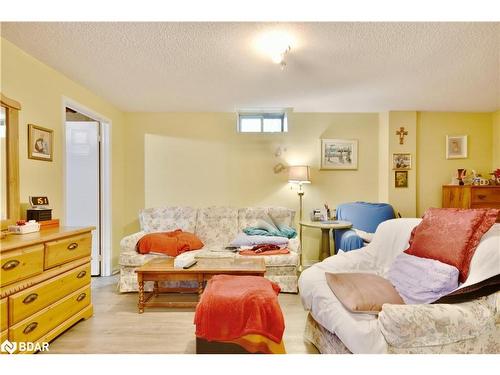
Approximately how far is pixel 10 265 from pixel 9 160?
971 millimetres

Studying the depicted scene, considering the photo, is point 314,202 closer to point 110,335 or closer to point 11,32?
point 110,335

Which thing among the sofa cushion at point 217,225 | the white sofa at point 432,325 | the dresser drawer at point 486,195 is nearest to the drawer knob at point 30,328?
the white sofa at point 432,325

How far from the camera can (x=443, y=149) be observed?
175 inches

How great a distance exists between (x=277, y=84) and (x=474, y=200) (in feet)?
10.2

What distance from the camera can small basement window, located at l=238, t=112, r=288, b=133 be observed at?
4.53m

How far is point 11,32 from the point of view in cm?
218

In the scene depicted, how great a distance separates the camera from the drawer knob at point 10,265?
5.70ft

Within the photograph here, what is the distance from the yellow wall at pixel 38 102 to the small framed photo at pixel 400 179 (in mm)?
4320

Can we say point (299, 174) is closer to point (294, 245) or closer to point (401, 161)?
point (294, 245)

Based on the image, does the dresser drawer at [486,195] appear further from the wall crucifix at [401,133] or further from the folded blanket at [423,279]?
the folded blanket at [423,279]

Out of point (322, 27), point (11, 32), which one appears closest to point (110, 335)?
point (11, 32)

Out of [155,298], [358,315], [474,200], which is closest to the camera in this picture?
[358,315]

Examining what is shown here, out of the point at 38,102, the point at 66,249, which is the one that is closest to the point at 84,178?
the point at 38,102

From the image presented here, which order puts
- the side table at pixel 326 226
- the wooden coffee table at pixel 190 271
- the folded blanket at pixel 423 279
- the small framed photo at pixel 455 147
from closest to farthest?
the folded blanket at pixel 423 279 < the wooden coffee table at pixel 190 271 < the side table at pixel 326 226 < the small framed photo at pixel 455 147
